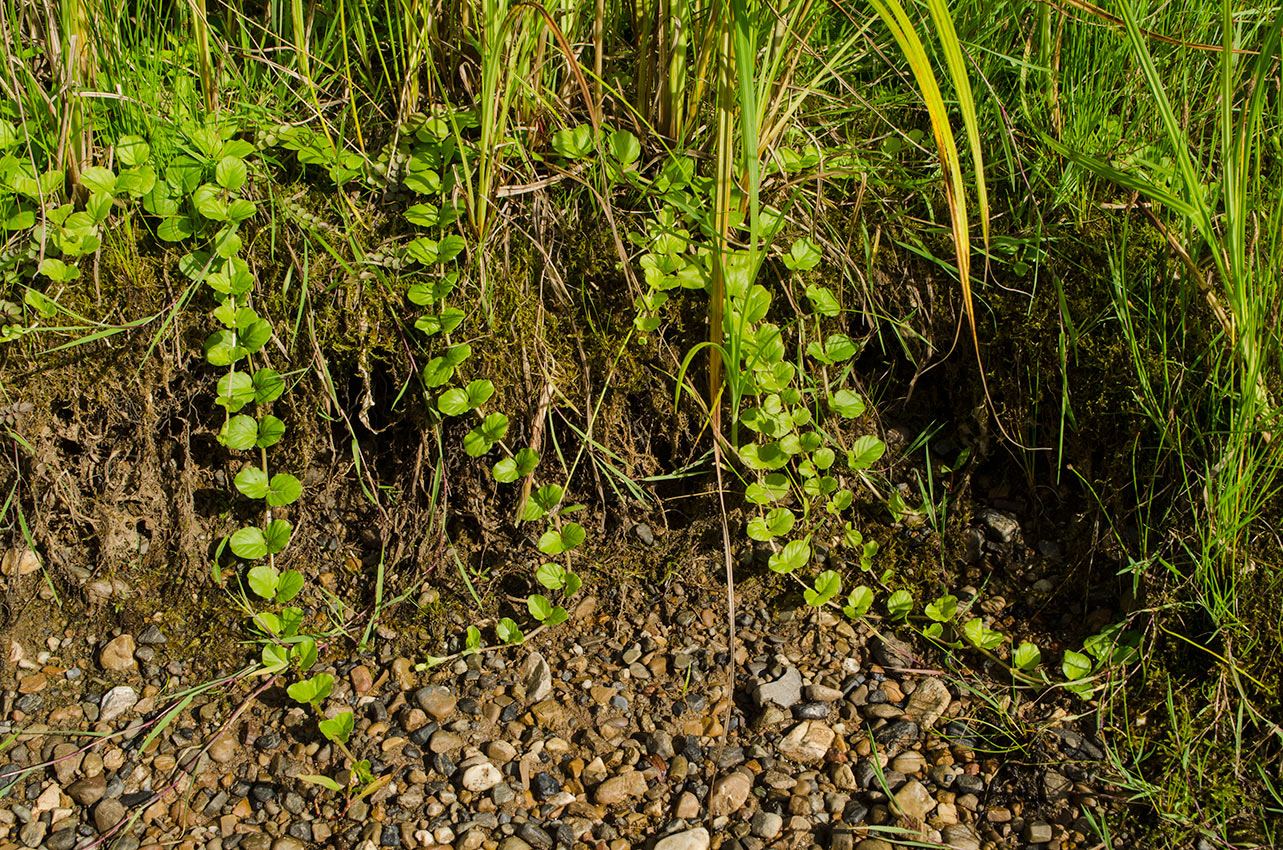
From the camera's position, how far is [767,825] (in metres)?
1.47

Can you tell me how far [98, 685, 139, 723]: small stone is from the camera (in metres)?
1.60

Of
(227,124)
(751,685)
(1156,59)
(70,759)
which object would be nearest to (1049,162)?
(1156,59)

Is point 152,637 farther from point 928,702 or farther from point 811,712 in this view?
point 928,702

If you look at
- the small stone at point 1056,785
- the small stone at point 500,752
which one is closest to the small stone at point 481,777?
the small stone at point 500,752

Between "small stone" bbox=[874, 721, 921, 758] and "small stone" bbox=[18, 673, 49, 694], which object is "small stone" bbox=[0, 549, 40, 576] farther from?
"small stone" bbox=[874, 721, 921, 758]

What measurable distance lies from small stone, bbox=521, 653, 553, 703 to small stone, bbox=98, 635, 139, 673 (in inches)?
26.1

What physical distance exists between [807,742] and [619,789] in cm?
31

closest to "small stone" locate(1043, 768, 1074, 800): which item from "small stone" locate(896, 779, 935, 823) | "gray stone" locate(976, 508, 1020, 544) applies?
"small stone" locate(896, 779, 935, 823)

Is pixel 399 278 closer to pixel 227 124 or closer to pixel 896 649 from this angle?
pixel 227 124

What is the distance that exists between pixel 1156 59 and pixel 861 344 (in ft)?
2.81

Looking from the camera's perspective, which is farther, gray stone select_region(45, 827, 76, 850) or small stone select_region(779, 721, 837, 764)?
small stone select_region(779, 721, 837, 764)

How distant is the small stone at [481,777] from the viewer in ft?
4.96

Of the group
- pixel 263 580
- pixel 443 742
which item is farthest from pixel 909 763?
pixel 263 580

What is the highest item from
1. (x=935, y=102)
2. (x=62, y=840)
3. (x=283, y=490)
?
(x=935, y=102)
